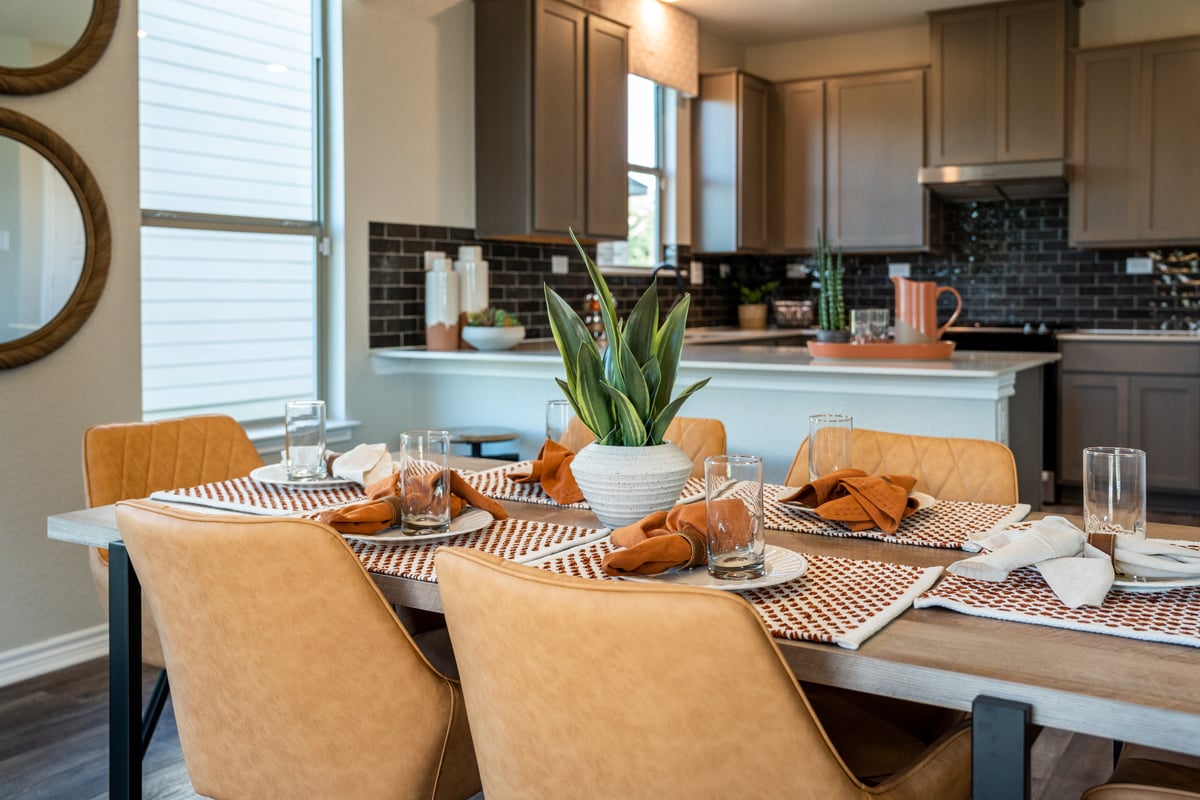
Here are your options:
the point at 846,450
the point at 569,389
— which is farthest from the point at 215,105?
the point at 846,450

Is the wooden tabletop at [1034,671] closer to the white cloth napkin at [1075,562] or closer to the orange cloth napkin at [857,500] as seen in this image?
the white cloth napkin at [1075,562]

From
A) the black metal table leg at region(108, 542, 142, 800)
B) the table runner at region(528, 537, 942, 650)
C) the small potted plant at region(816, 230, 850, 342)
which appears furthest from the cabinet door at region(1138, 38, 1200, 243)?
the black metal table leg at region(108, 542, 142, 800)

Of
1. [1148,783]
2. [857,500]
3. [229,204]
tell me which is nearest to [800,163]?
[229,204]

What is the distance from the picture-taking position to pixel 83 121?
10.1ft

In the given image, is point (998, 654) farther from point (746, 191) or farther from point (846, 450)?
point (746, 191)

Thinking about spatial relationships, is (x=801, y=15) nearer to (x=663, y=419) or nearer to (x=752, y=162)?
(x=752, y=162)

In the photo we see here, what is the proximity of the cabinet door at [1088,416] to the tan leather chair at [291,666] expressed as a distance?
4730 mm

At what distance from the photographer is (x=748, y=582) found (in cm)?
129

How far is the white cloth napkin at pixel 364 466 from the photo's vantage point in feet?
6.64

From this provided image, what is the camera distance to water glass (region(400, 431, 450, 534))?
1611 mm

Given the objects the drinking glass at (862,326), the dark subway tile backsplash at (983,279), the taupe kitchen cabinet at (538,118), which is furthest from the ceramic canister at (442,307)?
the drinking glass at (862,326)

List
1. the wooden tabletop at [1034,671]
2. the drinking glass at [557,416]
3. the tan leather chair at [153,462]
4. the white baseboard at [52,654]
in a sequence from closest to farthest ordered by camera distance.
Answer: the wooden tabletop at [1034,671] < the drinking glass at [557,416] < the tan leather chair at [153,462] < the white baseboard at [52,654]

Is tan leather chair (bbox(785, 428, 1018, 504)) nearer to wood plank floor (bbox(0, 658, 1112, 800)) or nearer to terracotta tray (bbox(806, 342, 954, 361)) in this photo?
wood plank floor (bbox(0, 658, 1112, 800))

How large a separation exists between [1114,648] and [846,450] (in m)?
0.71
